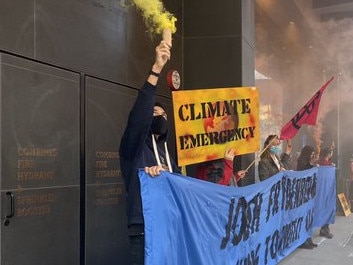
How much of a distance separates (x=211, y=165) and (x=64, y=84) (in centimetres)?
A: 187

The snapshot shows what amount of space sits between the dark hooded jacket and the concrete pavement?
3765 millimetres

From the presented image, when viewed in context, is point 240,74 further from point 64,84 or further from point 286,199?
point 64,84

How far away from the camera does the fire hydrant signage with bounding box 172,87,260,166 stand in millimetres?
5285

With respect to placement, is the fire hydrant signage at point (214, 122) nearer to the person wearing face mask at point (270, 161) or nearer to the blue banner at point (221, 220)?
the blue banner at point (221, 220)

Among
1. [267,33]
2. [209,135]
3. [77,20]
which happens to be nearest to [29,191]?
[77,20]

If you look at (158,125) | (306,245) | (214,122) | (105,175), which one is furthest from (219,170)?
(306,245)

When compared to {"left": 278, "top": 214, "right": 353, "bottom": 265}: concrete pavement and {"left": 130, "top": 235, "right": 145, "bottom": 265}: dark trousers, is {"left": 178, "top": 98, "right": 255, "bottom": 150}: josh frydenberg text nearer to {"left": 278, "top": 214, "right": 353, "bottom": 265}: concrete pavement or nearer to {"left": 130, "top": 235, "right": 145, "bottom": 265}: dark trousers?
{"left": 130, "top": 235, "right": 145, "bottom": 265}: dark trousers

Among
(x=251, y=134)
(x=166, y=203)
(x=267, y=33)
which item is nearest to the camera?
(x=166, y=203)

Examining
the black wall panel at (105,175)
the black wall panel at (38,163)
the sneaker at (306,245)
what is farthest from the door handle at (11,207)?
the sneaker at (306,245)

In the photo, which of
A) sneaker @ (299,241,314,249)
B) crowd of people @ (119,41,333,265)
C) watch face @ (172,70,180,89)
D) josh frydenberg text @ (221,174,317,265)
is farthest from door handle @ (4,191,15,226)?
sneaker @ (299,241,314,249)

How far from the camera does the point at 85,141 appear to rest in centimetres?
476

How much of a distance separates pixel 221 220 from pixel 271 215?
1.62 meters

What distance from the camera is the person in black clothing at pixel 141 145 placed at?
11.6ft

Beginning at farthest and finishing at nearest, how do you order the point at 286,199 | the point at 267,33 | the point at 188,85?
A: the point at 267,33 < the point at 188,85 < the point at 286,199
